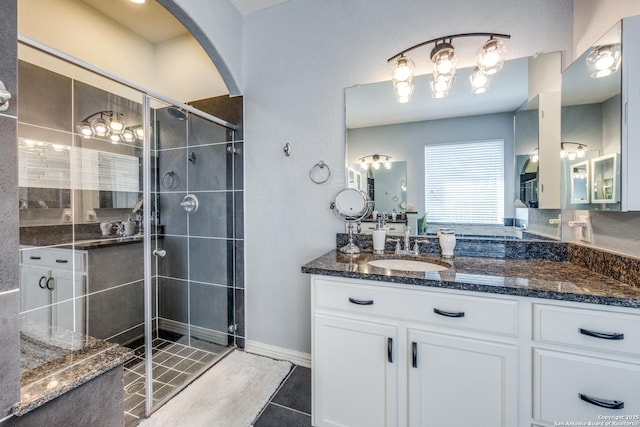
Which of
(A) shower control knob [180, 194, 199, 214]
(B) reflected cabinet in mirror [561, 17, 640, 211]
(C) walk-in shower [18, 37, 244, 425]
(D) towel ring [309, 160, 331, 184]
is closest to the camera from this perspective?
(B) reflected cabinet in mirror [561, 17, 640, 211]

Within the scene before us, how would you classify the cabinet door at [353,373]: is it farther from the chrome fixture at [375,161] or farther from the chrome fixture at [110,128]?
the chrome fixture at [110,128]

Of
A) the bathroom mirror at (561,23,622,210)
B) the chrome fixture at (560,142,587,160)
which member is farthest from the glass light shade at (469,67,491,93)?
the chrome fixture at (560,142,587,160)

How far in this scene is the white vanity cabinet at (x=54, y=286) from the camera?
143 cm

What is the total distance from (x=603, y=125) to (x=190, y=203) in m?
2.38

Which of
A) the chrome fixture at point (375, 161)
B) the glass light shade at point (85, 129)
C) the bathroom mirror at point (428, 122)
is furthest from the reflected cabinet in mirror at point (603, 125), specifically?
the glass light shade at point (85, 129)

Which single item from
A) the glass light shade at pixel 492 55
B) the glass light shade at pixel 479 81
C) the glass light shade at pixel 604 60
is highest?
the glass light shade at pixel 492 55

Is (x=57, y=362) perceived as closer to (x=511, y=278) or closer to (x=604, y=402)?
(x=511, y=278)

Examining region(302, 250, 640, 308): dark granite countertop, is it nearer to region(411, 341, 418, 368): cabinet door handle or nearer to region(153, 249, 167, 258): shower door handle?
region(411, 341, 418, 368): cabinet door handle

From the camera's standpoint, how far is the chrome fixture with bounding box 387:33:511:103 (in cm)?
155

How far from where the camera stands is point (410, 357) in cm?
123

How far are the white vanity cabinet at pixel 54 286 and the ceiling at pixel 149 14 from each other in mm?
1804

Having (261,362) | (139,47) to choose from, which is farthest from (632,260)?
(139,47)

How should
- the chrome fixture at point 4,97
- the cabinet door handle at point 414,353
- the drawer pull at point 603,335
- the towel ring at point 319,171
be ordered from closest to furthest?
1. the chrome fixture at point 4,97
2. the drawer pull at point 603,335
3. the cabinet door handle at point 414,353
4. the towel ring at point 319,171

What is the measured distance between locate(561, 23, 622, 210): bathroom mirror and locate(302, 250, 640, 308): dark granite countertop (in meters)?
0.31
